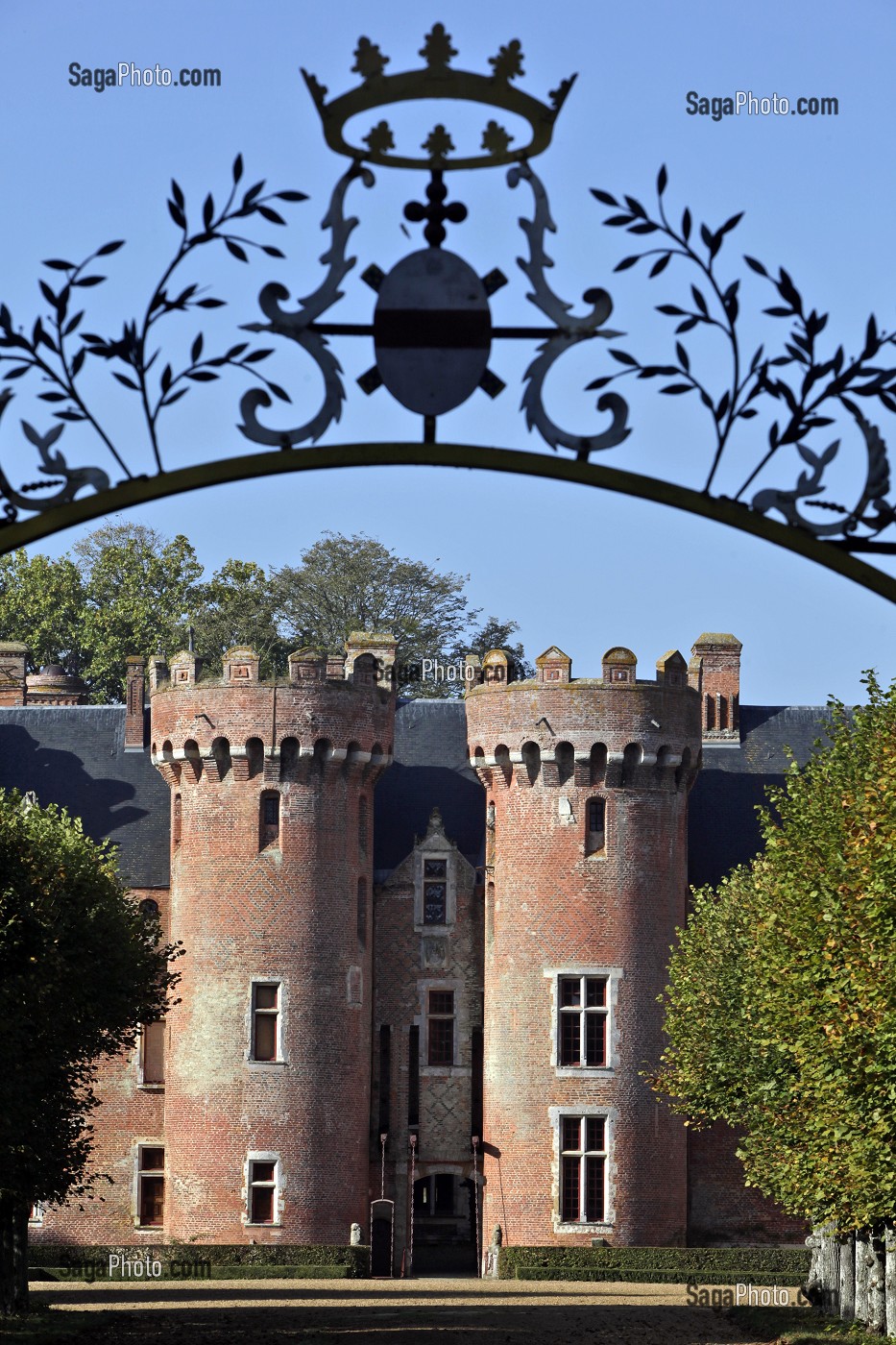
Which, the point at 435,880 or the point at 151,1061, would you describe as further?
the point at 435,880

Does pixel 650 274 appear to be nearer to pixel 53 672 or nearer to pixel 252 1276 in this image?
pixel 252 1276

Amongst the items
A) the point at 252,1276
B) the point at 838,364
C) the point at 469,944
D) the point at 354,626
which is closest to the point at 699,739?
the point at 469,944

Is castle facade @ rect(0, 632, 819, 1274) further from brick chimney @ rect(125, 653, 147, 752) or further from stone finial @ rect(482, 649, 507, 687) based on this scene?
brick chimney @ rect(125, 653, 147, 752)

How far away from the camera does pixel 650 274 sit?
8.19m

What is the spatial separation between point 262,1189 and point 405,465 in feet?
152

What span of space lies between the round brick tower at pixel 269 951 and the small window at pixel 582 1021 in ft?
16.9

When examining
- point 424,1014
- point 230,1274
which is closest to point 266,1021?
point 424,1014

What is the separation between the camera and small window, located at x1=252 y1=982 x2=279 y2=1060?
173 ft

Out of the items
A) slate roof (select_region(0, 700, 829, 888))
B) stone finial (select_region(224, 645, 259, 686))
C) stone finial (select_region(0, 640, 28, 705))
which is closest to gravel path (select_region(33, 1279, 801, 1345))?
slate roof (select_region(0, 700, 829, 888))

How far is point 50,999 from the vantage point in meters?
38.4

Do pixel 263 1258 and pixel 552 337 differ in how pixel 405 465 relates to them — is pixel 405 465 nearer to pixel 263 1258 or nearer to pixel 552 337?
pixel 552 337

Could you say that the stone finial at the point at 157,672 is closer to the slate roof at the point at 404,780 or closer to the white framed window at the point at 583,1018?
the slate roof at the point at 404,780

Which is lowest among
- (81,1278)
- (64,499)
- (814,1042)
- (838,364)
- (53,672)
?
(81,1278)

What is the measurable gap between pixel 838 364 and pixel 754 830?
50.2 meters
